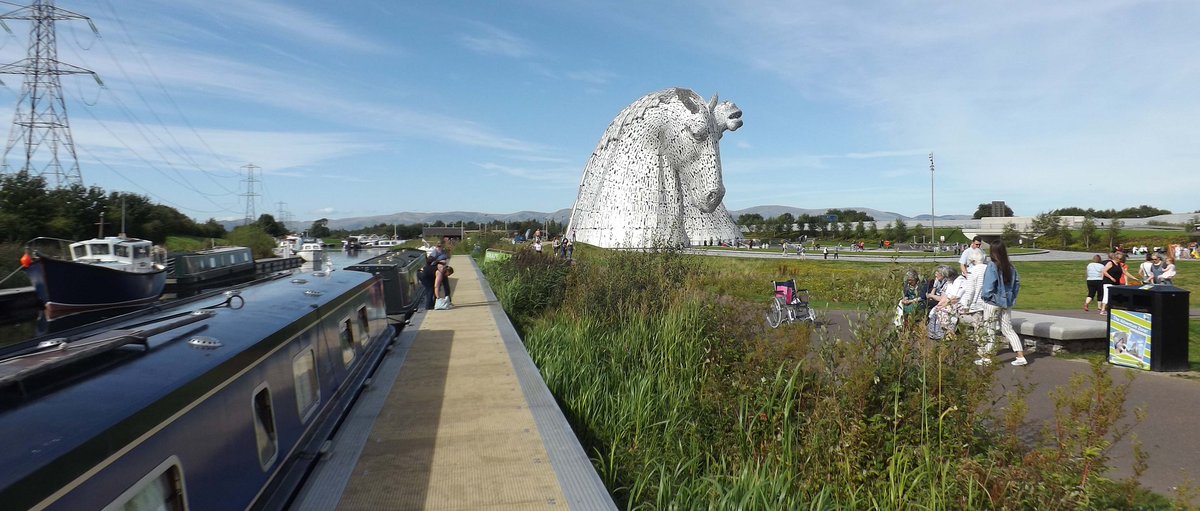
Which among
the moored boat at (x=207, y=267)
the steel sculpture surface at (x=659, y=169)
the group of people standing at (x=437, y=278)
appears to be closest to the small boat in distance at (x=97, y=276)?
the moored boat at (x=207, y=267)

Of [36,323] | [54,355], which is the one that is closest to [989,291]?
[54,355]

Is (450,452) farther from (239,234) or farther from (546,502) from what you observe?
(239,234)

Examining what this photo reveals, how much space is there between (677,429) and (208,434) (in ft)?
11.7

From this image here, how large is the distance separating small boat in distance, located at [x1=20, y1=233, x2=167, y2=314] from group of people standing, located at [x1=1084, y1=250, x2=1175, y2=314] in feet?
84.6

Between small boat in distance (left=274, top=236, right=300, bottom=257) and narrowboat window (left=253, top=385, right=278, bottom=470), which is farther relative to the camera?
small boat in distance (left=274, top=236, right=300, bottom=257)

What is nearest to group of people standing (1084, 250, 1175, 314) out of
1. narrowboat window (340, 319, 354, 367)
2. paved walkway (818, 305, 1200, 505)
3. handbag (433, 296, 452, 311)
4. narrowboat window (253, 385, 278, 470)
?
Answer: paved walkway (818, 305, 1200, 505)

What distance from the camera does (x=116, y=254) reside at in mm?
23094

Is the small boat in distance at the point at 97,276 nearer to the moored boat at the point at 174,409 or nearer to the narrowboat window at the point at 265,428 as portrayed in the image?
the moored boat at the point at 174,409

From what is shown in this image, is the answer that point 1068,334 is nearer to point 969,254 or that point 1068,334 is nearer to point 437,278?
point 969,254

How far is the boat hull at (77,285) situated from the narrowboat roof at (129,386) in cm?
1839

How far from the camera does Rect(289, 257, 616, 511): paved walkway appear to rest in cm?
379

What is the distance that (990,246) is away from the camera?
327 inches

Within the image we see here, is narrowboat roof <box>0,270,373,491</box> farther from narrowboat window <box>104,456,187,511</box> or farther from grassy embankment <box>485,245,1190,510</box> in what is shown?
grassy embankment <box>485,245,1190,510</box>

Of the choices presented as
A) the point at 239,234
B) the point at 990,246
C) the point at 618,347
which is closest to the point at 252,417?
the point at 618,347
